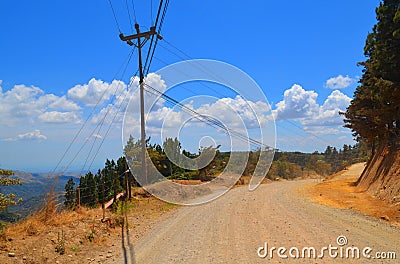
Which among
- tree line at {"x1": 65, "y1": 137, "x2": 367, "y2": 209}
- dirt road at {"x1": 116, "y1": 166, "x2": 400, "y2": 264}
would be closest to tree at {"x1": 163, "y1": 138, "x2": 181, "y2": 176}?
tree line at {"x1": 65, "y1": 137, "x2": 367, "y2": 209}

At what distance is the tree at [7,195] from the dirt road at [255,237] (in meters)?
2.61

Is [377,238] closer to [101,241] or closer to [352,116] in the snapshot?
[101,241]

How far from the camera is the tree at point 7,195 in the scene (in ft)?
21.7

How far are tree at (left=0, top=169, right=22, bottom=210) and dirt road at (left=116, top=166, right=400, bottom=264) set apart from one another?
2612 millimetres

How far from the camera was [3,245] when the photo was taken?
21.3ft

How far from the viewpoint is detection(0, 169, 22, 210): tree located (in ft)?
21.7

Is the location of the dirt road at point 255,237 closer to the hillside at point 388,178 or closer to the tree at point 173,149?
the hillside at point 388,178

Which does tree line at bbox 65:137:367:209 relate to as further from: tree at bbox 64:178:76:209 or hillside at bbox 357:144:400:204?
hillside at bbox 357:144:400:204

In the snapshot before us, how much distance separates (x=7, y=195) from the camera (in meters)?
6.82

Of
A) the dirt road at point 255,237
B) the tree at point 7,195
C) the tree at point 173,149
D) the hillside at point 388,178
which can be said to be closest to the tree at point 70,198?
the dirt road at point 255,237

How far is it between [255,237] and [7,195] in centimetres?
565

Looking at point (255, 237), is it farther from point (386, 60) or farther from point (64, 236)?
point (386, 60)

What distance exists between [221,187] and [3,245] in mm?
20877

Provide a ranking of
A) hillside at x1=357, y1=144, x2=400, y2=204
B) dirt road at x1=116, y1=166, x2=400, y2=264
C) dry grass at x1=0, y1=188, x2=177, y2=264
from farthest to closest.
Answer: hillside at x1=357, y1=144, x2=400, y2=204
dry grass at x1=0, y1=188, x2=177, y2=264
dirt road at x1=116, y1=166, x2=400, y2=264
